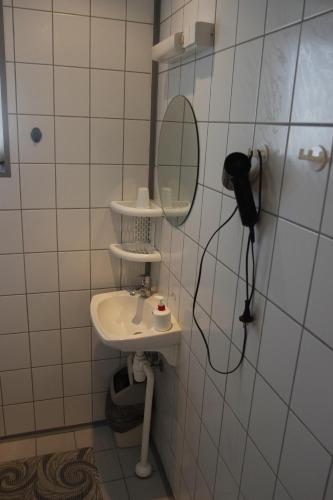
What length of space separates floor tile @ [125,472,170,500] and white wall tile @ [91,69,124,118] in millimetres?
1804

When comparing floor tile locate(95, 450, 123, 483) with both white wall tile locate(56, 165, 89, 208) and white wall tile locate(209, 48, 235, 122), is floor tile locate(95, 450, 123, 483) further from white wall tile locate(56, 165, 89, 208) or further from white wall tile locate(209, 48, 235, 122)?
white wall tile locate(209, 48, 235, 122)

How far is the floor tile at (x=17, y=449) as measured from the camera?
209 cm

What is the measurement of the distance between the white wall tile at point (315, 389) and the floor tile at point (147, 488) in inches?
53.6

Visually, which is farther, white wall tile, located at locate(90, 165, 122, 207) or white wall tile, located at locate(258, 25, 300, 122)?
white wall tile, located at locate(90, 165, 122, 207)

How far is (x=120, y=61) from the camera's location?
1.82 metres

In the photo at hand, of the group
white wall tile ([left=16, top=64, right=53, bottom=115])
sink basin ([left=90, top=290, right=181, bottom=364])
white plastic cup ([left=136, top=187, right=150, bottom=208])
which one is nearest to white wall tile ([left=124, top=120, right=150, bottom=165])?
white plastic cup ([left=136, top=187, right=150, bottom=208])

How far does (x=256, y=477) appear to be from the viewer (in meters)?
1.09

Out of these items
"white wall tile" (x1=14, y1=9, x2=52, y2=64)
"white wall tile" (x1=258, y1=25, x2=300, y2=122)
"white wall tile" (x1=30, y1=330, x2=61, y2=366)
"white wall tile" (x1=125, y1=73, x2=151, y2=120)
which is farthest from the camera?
"white wall tile" (x1=30, y1=330, x2=61, y2=366)

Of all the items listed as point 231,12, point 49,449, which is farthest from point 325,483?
point 49,449

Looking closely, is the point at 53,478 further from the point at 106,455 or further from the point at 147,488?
the point at 147,488

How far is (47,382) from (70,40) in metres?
1.72

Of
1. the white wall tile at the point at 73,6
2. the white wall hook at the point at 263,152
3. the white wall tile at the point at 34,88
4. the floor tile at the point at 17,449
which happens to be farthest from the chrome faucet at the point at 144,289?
the white wall tile at the point at 73,6

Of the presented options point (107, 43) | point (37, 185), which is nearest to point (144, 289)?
point (37, 185)

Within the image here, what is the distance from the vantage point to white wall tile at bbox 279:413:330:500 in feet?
2.69
